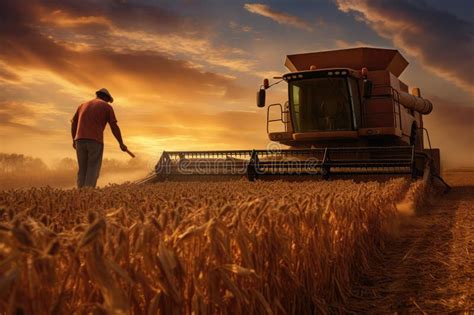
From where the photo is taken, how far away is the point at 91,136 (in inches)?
350

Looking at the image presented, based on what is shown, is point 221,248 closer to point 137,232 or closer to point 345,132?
point 137,232

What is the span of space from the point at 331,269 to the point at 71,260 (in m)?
2.37

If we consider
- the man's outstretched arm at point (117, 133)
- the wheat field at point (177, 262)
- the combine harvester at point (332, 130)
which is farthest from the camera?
the combine harvester at point (332, 130)

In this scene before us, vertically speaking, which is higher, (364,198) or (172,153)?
(172,153)

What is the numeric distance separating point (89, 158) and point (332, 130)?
7190 millimetres

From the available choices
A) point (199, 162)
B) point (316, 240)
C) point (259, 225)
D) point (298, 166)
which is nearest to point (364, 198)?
point (316, 240)

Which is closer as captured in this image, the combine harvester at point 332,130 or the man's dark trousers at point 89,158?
the man's dark trousers at point 89,158

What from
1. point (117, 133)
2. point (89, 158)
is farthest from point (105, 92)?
point (89, 158)

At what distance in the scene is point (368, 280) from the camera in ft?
14.2

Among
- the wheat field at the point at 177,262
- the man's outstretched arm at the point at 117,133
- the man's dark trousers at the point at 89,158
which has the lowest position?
the wheat field at the point at 177,262

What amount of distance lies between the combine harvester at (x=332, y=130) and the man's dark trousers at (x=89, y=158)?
306 cm

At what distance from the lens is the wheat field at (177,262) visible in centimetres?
137

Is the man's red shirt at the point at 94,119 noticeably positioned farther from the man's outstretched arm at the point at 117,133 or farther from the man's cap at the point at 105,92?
the man's cap at the point at 105,92

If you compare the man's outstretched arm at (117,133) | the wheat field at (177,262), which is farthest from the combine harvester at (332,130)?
the wheat field at (177,262)
